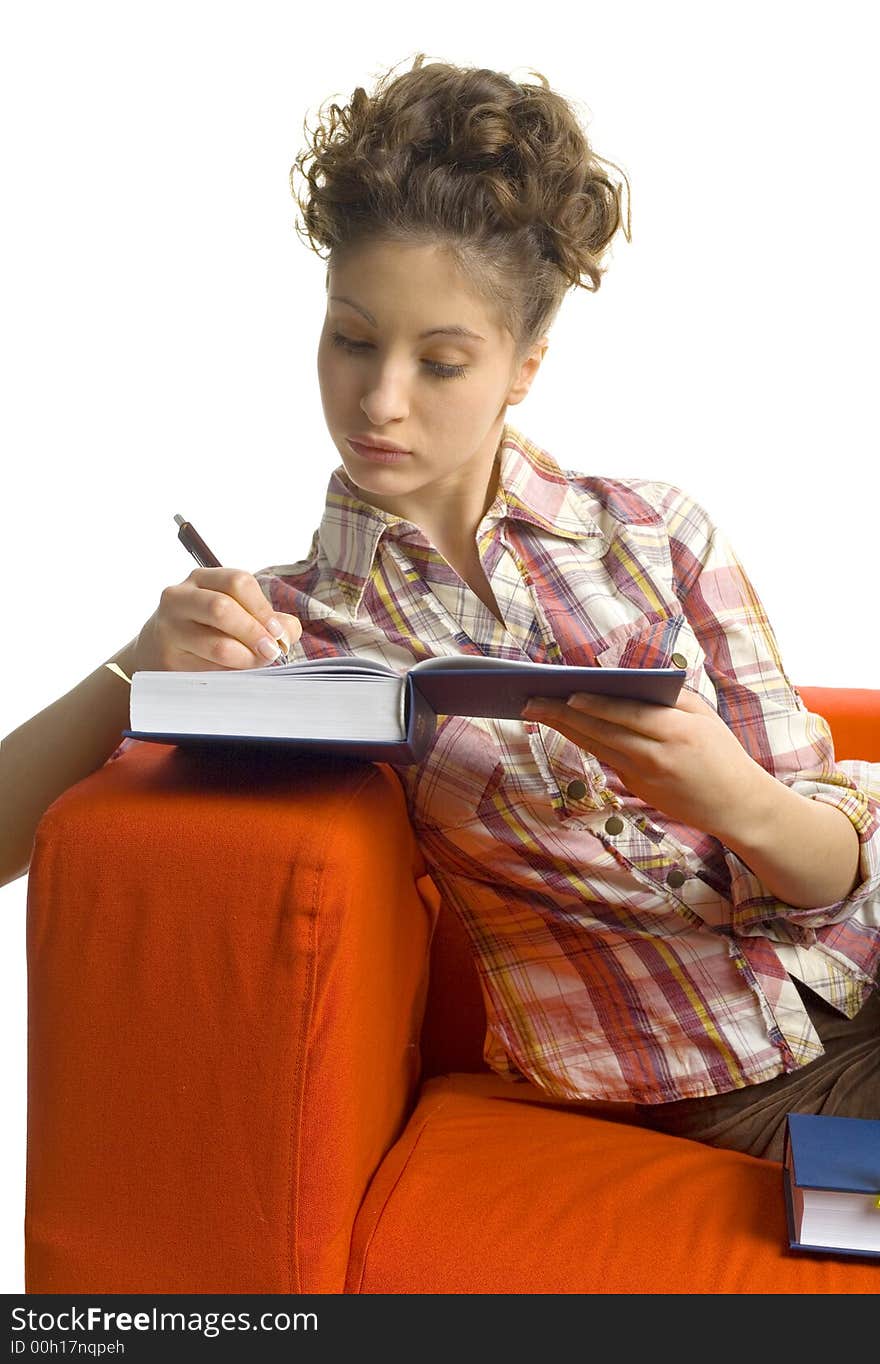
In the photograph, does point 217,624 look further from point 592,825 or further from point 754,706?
point 754,706

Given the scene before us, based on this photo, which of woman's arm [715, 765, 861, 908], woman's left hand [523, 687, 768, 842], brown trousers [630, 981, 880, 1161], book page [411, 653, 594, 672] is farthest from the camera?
brown trousers [630, 981, 880, 1161]

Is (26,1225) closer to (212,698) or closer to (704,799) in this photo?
(212,698)

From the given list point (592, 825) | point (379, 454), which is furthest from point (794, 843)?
point (379, 454)

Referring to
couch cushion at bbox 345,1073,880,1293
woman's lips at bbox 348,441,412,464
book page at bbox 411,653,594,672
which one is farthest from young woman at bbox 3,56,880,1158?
book page at bbox 411,653,594,672

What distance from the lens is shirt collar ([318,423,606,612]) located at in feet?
4.55

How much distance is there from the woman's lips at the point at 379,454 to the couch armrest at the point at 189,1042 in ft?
1.15

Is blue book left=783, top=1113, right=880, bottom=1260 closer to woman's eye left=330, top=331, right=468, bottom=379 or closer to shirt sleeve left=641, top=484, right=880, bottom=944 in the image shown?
shirt sleeve left=641, top=484, right=880, bottom=944

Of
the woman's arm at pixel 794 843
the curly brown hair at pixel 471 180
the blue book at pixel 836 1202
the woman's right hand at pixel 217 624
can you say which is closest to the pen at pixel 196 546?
the woman's right hand at pixel 217 624

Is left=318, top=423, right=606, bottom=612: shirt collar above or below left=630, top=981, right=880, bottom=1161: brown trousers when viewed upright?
above

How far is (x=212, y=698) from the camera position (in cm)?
106

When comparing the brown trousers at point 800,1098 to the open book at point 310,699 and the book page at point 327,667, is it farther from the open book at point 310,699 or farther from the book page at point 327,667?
the book page at point 327,667
